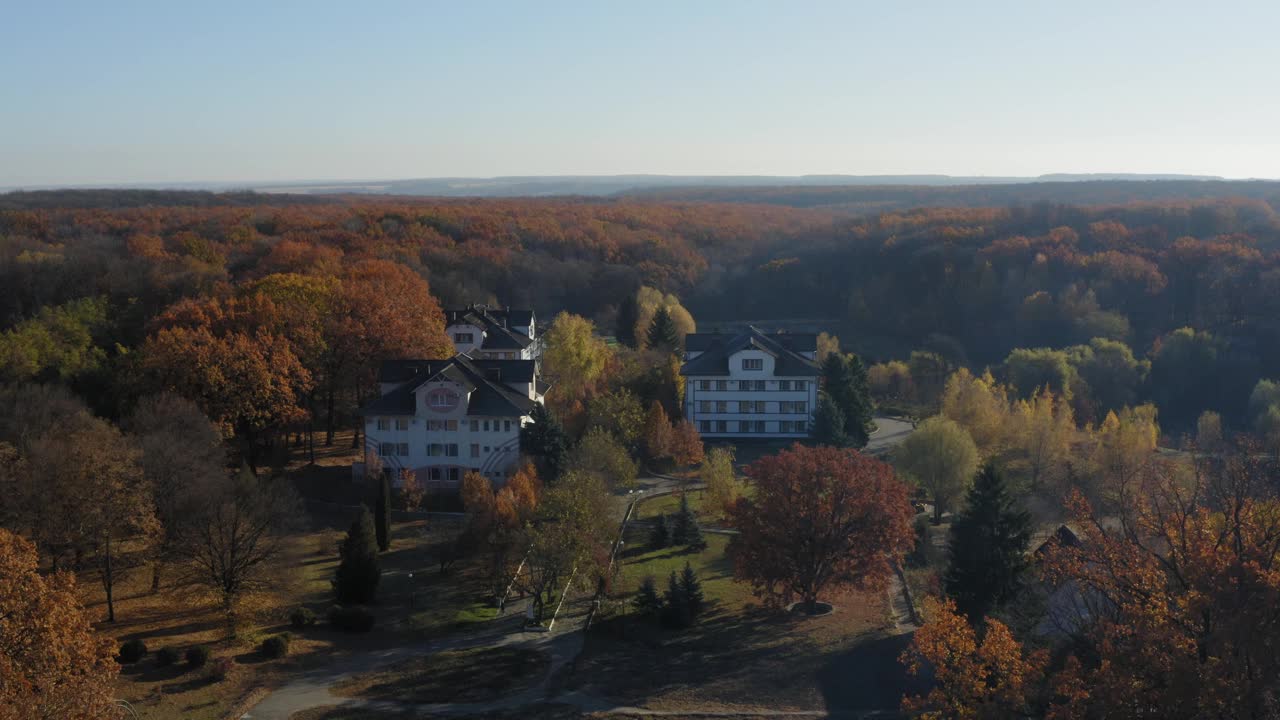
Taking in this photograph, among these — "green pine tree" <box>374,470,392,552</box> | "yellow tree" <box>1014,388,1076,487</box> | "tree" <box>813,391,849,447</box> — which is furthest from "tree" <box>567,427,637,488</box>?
"yellow tree" <box>1014,388,1076,487</box>

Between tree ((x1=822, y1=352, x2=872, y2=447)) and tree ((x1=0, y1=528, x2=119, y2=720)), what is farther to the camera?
tree ((x1=822, y1=352, x2=872, y2=447))

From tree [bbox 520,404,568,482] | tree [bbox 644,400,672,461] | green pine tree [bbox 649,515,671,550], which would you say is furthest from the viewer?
tree [bbox 644,400,672,461]

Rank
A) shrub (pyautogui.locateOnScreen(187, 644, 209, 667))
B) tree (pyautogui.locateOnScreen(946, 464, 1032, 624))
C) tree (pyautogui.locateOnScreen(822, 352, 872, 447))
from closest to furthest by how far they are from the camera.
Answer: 1. shrub (pyautogui.locateOnScreen(187, 644, 209, 667))
2. tree (pyautogui.locateOnScreen(946, 464, 1032, 624))
3. tree (pyautogui.locateOnScreen(822, 352, 872, 447))

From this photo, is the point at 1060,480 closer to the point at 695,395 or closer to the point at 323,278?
the point at 695,395

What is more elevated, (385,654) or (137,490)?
(137,490)

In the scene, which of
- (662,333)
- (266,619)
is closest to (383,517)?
(266,619)

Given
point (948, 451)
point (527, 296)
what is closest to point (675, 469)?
point (948, 451)

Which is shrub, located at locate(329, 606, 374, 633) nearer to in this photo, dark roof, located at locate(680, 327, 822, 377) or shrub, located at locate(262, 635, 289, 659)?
shrub, located at locate(262, 635, 289, 659)
